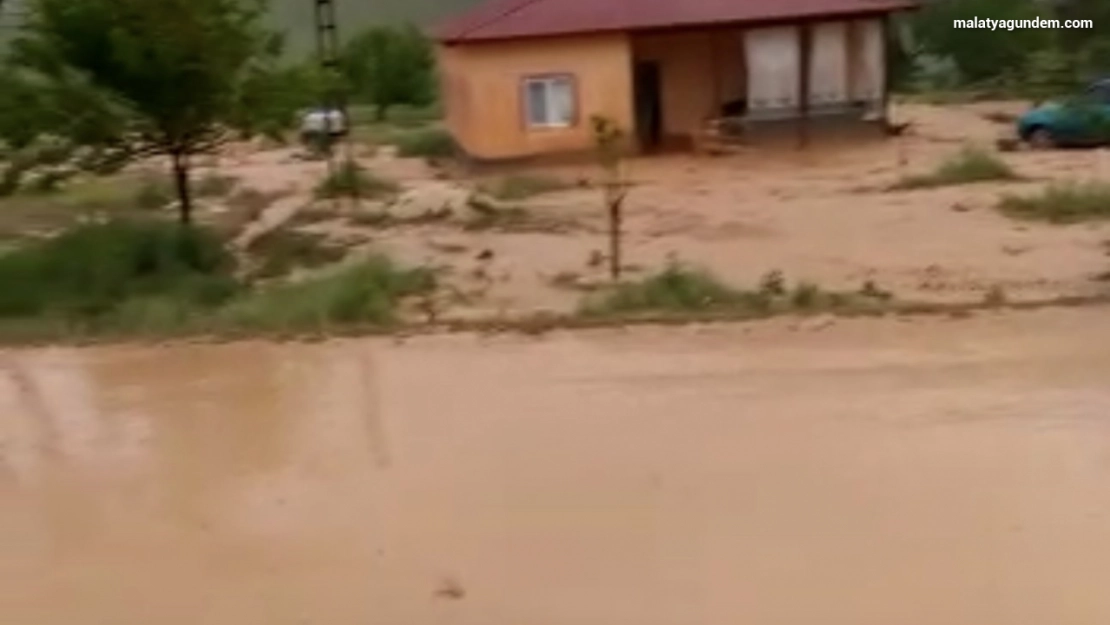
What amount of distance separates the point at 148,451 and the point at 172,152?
966 cm

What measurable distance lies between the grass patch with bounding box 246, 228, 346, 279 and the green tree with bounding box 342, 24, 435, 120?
19000mm

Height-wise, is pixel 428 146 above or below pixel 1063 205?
above

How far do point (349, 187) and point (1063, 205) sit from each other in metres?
10.5

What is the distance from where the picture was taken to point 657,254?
20.7m

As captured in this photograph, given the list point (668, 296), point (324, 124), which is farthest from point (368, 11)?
point (668, 296)

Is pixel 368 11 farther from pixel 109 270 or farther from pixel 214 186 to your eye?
pixel 109 270

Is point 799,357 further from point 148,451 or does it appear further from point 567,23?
point 567,23

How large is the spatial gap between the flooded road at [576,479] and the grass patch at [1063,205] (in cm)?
585

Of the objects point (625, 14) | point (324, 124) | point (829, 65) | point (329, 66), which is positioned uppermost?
point (625, 14)

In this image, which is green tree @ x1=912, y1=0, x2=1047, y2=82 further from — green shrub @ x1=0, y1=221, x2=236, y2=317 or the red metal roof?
green shrub @ x1=0, y1=221, x2=236, y2=317

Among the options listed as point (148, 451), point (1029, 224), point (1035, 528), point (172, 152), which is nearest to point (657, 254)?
point (1029, 224)

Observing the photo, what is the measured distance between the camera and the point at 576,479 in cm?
1146

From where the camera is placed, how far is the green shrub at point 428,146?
112ft

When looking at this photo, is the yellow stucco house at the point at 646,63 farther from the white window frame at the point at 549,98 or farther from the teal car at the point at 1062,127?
the teal car at the point at 1062,127
